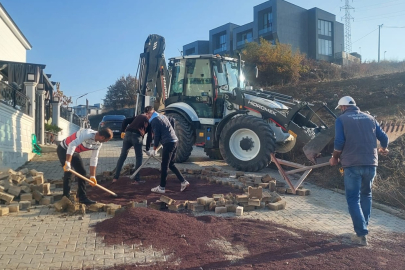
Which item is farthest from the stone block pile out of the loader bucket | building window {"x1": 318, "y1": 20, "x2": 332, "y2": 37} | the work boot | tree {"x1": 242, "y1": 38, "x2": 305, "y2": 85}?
building window {"x1": 318, "y1": 20, "x2": 332, "y2": 37}

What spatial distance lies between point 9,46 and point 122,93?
3559cm

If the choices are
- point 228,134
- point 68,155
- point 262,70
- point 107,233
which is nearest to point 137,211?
point 107,233

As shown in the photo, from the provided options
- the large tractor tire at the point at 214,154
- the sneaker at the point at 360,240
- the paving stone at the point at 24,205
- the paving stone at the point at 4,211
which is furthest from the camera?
the large tractor tire at the point at 214,154

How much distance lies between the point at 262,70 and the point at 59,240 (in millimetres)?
26816

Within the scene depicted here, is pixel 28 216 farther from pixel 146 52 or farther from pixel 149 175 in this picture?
pixel 146 52

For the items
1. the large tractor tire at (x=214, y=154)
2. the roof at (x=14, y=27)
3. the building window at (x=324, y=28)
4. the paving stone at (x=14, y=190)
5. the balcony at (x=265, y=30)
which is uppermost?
the building window at (x=324, y=28)

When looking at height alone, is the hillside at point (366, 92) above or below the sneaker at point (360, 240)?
above

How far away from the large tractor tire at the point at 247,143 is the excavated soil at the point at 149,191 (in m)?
1.61

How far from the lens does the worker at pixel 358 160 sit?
16.5 ft

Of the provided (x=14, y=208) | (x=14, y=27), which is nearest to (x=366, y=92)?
(x=14, y=208)

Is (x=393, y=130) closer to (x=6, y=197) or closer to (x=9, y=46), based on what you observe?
(x=6, y=197)

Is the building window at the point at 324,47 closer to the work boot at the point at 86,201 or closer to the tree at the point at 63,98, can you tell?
the tree at the point at 63,98

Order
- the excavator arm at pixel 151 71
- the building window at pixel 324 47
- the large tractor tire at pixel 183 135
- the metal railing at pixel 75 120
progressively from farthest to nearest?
the building window at pixel 324 47 → the metal railing at pixel 75 120 → the excavator arm at pixel 151 71 → the large tractor tire at pixel 183 135

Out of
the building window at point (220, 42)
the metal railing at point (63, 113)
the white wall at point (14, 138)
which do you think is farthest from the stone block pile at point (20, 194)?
the building window at point (220, 42)
